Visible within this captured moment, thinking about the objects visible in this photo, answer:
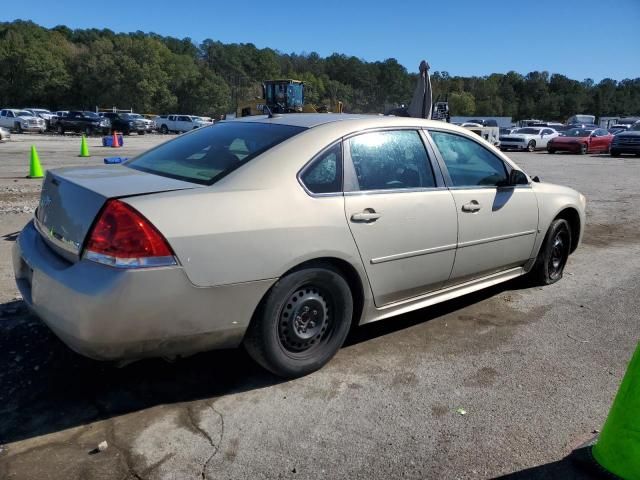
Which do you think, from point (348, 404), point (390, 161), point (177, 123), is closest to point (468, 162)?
point (390, 161)

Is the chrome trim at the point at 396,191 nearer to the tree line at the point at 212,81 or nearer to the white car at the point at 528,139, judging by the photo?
the white car at the point at 528,139

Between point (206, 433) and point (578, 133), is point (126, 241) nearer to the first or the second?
point (206, 433)

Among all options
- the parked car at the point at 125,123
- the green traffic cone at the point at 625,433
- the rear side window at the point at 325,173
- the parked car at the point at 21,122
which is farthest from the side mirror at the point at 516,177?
the parked car at the point at 21,122

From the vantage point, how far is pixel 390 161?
369cm

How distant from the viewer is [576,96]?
12081 centimetres

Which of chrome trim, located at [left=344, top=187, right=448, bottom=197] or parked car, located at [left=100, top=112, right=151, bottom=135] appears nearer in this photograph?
chrome trim, located at [left=344, top=187, right=448, bottom=197]

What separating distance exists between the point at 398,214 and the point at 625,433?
176 cm

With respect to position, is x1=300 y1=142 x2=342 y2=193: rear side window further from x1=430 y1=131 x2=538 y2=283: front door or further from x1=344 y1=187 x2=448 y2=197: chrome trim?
x1=430 y1=131 x2=538 y2=283: front door

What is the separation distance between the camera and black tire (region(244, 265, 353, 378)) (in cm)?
305

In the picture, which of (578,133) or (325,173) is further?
(578,133)

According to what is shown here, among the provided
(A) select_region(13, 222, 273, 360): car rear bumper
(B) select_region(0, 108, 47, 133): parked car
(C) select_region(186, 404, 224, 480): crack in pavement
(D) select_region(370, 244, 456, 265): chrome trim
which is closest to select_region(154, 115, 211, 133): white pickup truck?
(B) select_region(0, 108, 47, 133): parked car

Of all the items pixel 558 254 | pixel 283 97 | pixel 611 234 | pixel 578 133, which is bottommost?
pixel 611 234

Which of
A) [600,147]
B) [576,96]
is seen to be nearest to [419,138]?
[600,147]

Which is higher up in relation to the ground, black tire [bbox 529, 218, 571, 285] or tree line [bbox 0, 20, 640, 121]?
tree line [bbox 0, 20, 640, 121]
